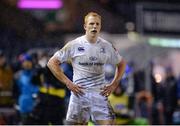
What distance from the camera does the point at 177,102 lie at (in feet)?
57.9

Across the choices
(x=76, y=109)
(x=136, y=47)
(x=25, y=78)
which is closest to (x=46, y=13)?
(x=136, y=47)

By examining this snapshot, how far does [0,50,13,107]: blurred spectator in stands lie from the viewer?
56.6ft

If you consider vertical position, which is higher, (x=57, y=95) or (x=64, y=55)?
(x=64, y=55)

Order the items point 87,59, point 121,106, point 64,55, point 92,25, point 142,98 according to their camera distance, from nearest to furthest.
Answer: point 92,25
point 87,59
point 64,55
point 121,106
point 142,98

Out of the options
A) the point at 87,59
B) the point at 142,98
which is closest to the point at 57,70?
the point at 87,59

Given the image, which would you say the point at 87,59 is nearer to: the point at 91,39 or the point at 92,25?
the point at 91,39

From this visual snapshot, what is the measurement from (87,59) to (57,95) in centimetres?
394

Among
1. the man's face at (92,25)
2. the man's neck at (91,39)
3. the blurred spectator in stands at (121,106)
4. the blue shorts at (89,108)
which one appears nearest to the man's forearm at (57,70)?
the blue shorts at (89,108)

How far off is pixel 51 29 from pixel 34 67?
37.8 ft

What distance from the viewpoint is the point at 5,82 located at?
1753 cm

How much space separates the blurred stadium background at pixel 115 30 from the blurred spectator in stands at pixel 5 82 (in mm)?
222

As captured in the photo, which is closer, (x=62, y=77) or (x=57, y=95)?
(x=62, y=77)

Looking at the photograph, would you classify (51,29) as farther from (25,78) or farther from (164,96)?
(25,78)

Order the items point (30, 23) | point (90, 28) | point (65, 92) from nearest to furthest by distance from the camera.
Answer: point (90, 28) < point (65, 92) < point (30, 23)
